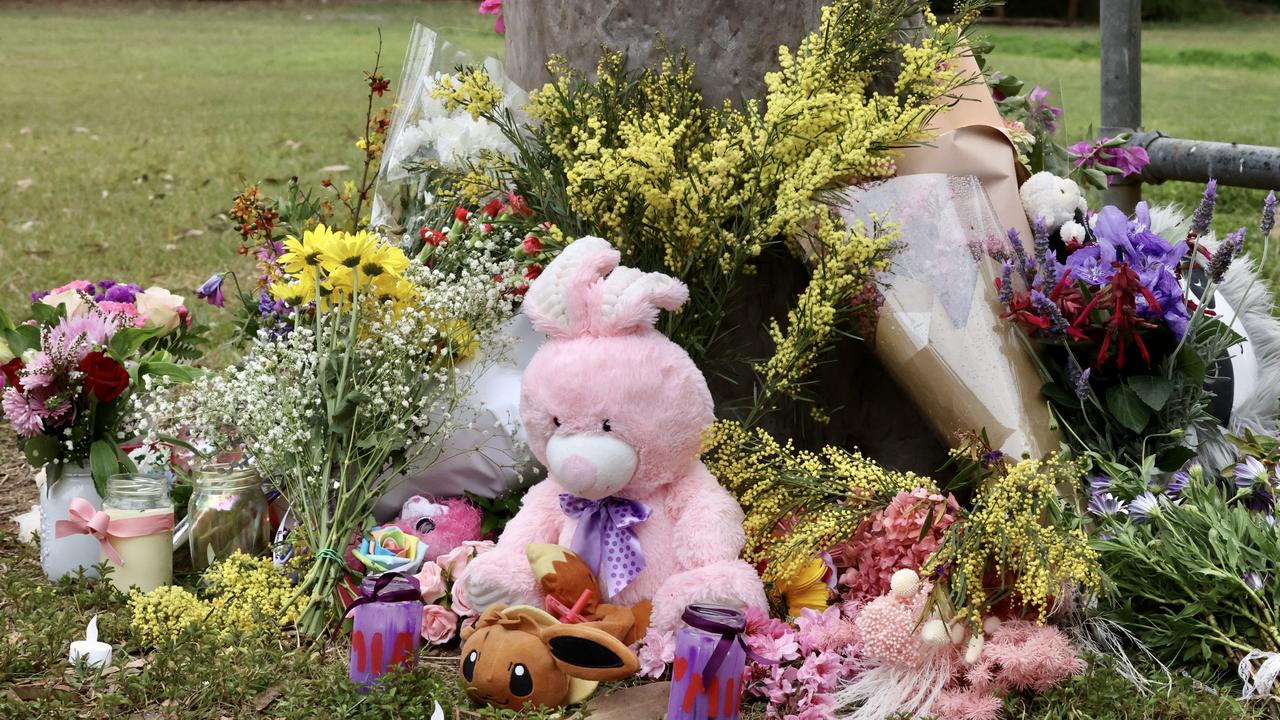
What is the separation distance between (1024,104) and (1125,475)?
1.15 meters

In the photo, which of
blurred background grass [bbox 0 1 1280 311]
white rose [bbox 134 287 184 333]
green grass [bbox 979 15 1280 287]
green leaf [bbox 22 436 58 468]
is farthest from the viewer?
green grass [bbox 979 15 1280 287]

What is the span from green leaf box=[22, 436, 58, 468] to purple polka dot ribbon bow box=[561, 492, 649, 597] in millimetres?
1193

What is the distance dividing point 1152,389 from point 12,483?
2910 mm

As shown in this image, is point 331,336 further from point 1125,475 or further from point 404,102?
point 1125,475

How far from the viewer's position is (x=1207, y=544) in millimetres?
2467

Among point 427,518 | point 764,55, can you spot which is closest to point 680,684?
point 427,518

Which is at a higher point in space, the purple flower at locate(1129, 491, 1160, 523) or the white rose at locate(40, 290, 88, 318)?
the white rose at locate(40, 290, 88, 318)

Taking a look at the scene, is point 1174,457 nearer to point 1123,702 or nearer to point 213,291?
point 1123,702

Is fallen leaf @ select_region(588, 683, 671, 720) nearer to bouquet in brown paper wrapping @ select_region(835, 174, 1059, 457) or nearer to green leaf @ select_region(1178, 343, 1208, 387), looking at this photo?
bouquet in brown paper wrapping @ select_region(835, 174, 1059, 457)

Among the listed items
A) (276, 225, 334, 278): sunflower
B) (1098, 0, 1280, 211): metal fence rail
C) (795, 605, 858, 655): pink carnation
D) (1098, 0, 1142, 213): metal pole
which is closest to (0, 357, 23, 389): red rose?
(276, 225, 334, 278): sunflower

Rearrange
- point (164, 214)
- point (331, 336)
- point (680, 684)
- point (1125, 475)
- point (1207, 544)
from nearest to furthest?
point (680, 684), point (1207, 544), point (1125, 475), point (331, 336), point (164, 214)

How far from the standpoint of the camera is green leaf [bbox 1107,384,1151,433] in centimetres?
270

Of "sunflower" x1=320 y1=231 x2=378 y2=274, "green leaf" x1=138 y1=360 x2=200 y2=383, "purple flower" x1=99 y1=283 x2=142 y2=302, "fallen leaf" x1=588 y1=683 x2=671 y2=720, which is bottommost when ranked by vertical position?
"fallen leaf" x1=588 y1=683 x2=671 y2=720

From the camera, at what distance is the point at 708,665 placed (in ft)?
7.08
